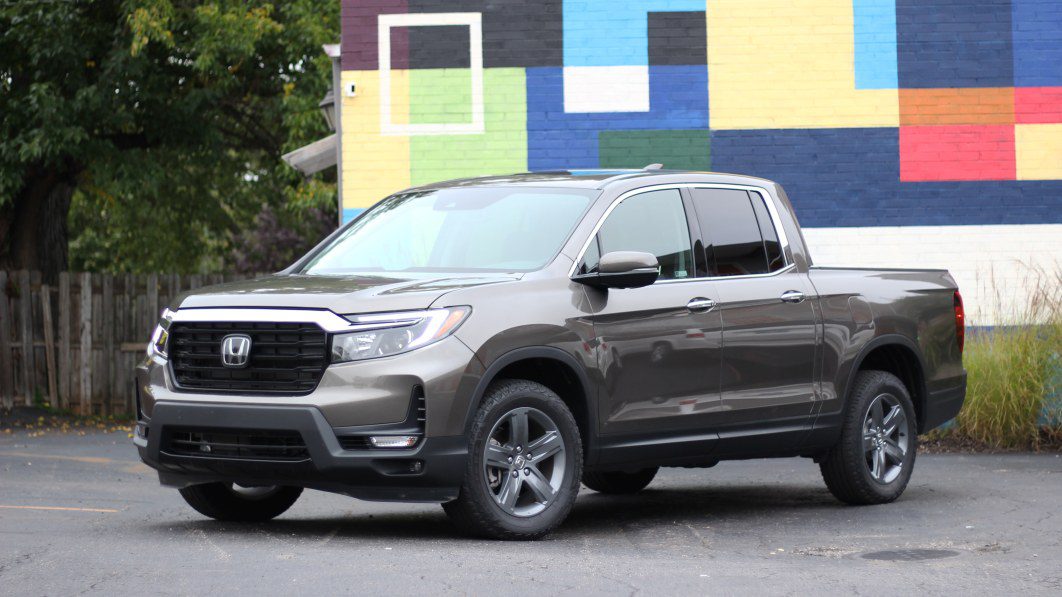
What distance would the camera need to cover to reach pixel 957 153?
56.6 feet

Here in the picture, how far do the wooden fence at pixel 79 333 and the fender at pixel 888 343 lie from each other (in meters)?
12.9

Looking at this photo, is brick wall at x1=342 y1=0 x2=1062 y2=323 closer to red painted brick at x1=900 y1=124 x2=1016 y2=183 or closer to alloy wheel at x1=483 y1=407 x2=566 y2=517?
red painted brick at x1=900 y1=124 x2=1016 y2=183

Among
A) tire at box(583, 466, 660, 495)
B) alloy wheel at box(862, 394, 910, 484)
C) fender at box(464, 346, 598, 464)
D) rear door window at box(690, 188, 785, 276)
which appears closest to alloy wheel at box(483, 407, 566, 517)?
fender at box(464, 346, 598, 464)

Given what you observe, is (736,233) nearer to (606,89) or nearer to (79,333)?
(606,89)

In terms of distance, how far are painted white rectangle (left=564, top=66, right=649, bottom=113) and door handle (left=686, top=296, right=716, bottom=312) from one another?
29.9 ft

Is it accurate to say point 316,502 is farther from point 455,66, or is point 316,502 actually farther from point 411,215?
point 455,66

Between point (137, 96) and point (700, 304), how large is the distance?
15.0 metres

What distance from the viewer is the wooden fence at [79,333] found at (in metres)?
21.0

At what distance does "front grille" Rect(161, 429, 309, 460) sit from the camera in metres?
7.18

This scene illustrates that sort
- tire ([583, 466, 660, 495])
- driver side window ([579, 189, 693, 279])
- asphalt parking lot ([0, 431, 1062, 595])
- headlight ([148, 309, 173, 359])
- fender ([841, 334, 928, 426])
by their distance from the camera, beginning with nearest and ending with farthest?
1. asphalt parking lot ([0, 431, 1062, 595])
2. headlight ([148, 309, 173, 359])
3. driver side window ([579, 189, 693, 279])
4. fender ([841, 334, 928, 426])
5. tire ([583, 466, 660, 495])

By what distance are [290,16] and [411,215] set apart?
14.2 m

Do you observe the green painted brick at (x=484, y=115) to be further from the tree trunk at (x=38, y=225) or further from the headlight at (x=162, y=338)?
the headlight at (x=162, y=338)

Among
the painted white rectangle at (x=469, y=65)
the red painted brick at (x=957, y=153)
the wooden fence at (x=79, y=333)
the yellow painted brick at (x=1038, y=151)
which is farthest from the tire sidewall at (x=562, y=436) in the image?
the wooden fence at (x=79, y=333)

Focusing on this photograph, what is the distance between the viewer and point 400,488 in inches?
283
